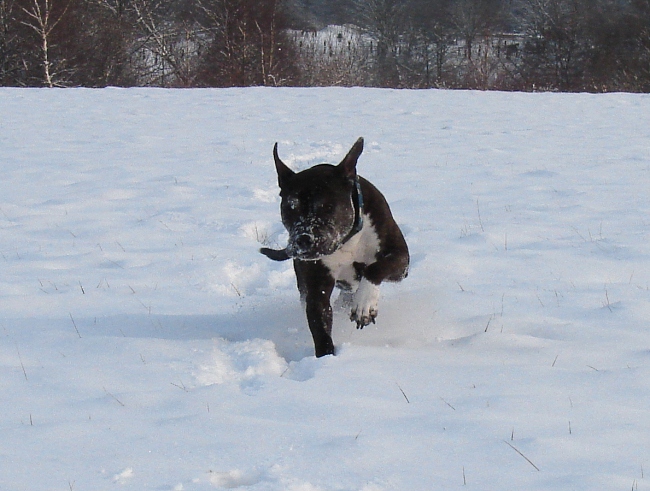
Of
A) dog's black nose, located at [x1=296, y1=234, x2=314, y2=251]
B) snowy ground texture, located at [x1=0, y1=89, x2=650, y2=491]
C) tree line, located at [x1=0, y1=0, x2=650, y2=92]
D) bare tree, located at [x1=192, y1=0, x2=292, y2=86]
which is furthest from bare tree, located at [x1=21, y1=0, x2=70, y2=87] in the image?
dog's black nose, located at [x1=296, y1=234, x2=314, y2=251]

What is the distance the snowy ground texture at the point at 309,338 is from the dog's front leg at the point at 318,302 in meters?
0.11

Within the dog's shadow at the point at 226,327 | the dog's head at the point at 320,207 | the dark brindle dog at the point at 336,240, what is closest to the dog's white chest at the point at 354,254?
the dark brindle dog at the point at 336,240

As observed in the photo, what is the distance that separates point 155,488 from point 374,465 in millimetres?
749

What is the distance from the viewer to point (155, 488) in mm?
2297

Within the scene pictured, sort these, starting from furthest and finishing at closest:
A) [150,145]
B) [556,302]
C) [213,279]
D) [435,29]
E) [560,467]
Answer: [435,29]
[150,145]
[213,279]
[556,302]
[560,467]

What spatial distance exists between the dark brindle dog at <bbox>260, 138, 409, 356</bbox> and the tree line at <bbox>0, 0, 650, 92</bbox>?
2247cm

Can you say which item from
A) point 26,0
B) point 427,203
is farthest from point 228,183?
point 26,0

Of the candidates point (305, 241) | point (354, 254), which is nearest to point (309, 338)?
point (354, 254)

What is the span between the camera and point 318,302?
3719 millimetres

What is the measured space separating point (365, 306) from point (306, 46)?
28.2 meters

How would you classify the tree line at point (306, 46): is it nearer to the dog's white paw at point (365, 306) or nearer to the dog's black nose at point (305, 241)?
the dog's white paw at point (365, 306)

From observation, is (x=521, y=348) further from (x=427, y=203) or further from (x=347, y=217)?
(x=427, y=203)

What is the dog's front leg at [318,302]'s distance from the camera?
11.7 ft

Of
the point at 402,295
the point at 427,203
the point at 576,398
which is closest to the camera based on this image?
the point at 576,398
